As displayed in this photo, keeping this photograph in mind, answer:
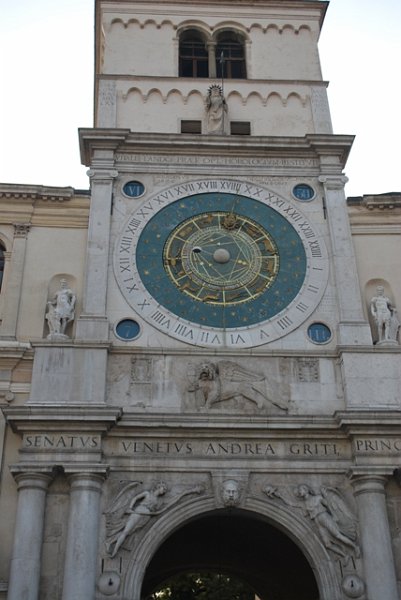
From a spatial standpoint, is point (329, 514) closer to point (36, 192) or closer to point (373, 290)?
point (373, 290)

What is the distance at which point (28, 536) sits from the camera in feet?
48.0

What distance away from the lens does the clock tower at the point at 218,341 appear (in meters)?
15.3

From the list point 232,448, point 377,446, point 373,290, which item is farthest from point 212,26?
point 377,446

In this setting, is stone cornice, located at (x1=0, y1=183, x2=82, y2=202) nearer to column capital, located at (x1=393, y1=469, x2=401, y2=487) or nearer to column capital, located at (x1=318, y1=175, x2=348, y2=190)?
column capital, located at (x1=318, y1=175, x2=348, y2=190)

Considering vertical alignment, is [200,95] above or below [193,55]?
below

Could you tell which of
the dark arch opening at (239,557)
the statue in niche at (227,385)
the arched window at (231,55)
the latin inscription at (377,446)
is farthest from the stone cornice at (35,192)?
the latin inscription at (377,446)

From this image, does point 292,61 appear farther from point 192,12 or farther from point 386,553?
point 386,553

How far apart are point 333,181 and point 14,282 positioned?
7843 millimetres

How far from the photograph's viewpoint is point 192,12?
75.5ft

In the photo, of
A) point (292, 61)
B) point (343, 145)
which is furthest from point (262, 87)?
point (343, 145)

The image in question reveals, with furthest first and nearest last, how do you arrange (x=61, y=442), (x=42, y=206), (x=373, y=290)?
(x=42, y=206) → (x=373, y=290) → (x=61, y=442)

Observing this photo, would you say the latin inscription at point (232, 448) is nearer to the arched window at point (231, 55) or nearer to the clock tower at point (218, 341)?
the clock tower at point (218, 341)

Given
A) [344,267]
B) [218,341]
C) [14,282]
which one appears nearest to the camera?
[218,341]

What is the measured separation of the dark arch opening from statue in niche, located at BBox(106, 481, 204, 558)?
3.56m
